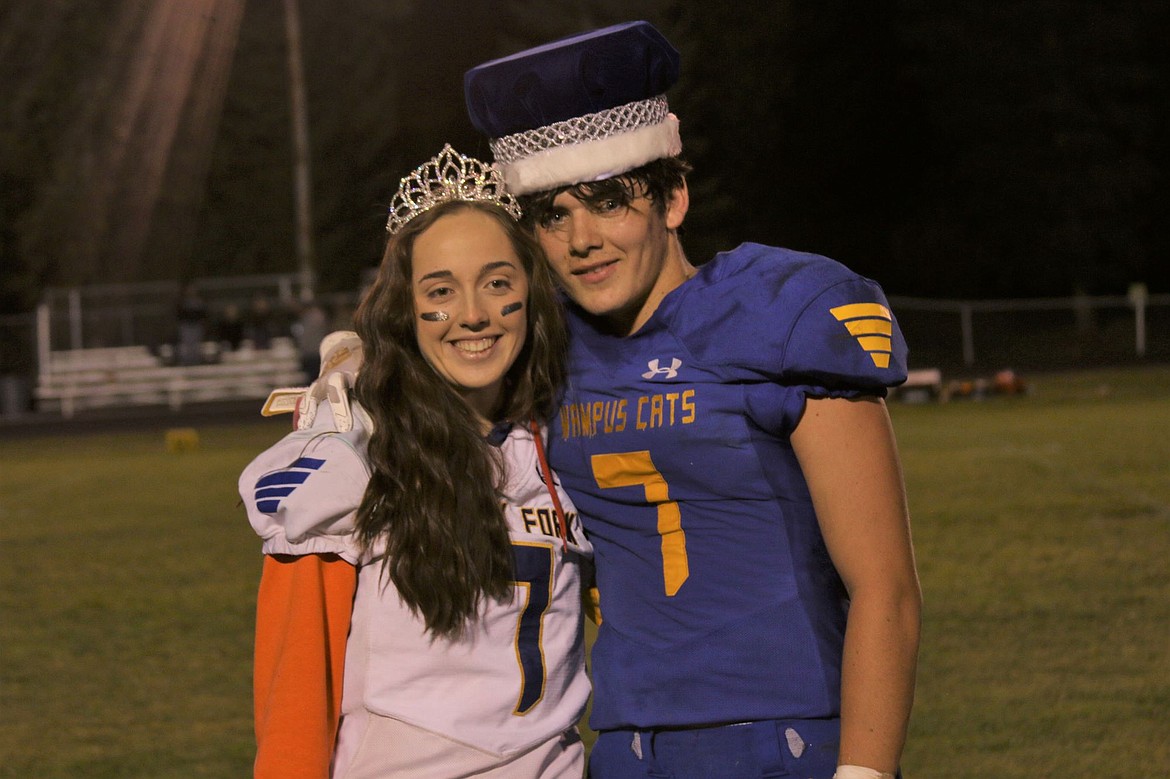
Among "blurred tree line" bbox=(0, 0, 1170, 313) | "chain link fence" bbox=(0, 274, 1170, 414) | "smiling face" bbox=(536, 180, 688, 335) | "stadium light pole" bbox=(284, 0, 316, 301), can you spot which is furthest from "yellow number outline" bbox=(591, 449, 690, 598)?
"blurred tree line" bbox=(0, 0, 1170, 313)

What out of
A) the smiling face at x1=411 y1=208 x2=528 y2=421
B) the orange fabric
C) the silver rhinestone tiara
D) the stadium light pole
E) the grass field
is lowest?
the grass field

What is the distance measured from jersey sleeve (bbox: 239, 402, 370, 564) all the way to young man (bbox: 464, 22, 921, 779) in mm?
362

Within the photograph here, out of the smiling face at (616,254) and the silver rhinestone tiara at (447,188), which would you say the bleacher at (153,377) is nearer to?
the silver rhinestone tiara at (447,188)

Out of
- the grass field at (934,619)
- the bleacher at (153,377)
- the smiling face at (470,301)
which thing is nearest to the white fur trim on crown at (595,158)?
the smiling face at (470,301)

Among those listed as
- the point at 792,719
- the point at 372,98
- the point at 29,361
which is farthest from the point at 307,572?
the point at 372,98

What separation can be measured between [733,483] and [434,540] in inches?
17.7

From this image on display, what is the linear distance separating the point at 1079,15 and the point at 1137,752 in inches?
1386

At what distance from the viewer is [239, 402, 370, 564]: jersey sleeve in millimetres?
2193

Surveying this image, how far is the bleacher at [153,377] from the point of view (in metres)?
27.8

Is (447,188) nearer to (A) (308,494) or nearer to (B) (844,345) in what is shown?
(A) (308,494)

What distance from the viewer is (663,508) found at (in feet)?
7.51

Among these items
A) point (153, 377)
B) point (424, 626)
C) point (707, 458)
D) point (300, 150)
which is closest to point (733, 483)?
point (707, 458)

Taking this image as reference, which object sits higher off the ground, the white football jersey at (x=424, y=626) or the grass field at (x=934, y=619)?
the white football jersey at (x=424, y=626)

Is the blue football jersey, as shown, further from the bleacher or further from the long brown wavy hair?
the bleacher
